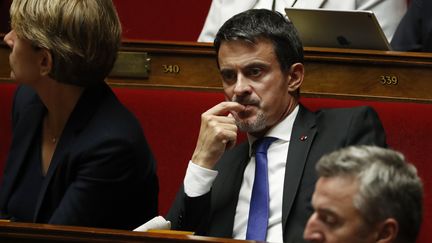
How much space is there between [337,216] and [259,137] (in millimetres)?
406

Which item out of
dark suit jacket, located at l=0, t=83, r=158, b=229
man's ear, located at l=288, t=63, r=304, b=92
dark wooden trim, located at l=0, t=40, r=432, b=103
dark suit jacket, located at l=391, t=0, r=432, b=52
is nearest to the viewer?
dark suit jacket, located at l=0, t=83, r=158, b=229

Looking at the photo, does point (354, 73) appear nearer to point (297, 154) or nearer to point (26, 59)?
point (297, 154)

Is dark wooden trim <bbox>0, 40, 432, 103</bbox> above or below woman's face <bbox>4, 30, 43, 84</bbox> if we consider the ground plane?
above

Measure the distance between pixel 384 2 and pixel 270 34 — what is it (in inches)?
19.3

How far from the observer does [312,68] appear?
4.77 ft

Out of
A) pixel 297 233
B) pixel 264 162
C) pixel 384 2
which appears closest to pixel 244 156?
pixel 264 162

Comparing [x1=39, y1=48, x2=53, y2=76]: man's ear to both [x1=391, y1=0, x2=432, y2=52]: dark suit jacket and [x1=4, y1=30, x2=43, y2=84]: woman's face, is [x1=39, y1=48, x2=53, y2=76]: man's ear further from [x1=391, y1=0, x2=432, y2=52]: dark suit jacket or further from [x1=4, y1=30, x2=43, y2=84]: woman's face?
[x1=391, y1=0, x2=432, y2=52]: dark suit jacket

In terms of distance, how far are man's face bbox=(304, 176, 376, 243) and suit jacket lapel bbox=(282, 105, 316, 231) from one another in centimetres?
29

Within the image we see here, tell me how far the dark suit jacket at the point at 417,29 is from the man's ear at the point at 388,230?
2.56 ft

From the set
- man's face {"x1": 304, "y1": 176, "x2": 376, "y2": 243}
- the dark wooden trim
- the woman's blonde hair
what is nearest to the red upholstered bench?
the dark wooden trim

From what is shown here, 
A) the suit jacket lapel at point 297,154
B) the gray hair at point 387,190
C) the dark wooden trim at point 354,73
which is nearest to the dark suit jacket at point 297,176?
the suit jacket lapel at point 297,154

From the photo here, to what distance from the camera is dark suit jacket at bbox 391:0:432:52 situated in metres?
1.60

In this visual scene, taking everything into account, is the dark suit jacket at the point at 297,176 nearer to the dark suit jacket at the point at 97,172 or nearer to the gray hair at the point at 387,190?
the dark suit jacket at the point at 97,172

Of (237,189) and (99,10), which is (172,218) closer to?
(237,189)
